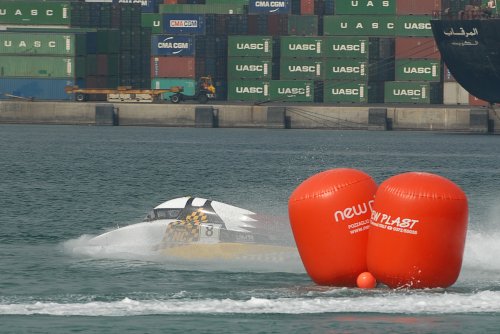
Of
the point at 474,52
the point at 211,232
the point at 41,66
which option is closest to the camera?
the point at 211,232

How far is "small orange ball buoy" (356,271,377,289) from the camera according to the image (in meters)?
23.0

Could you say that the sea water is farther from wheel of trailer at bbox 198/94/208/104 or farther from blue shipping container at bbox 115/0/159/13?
blue shipping container at bbox 115/0/159/13

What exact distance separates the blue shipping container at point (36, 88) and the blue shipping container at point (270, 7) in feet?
65.8

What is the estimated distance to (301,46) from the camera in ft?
420

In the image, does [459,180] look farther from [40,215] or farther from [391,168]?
[40,215]

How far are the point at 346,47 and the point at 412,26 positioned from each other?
7075mm

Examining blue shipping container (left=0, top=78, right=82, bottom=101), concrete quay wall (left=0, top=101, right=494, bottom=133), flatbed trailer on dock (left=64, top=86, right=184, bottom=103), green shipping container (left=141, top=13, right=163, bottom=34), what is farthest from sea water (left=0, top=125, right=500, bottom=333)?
green shipping container (left=141, top=13, right=163, bottom=34)

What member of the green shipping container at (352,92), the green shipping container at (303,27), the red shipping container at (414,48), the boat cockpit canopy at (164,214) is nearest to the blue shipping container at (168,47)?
the green shipping container at (303,27)

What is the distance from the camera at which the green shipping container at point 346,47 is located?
127m

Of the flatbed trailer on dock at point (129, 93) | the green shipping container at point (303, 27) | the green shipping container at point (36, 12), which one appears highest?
the green shipping container at point (36, 12)

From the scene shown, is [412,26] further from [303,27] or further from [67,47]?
[67,47]

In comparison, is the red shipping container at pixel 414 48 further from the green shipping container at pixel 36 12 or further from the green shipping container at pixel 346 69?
the green shipping container at pixel 36 12

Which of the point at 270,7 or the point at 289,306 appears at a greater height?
the point at 270,7

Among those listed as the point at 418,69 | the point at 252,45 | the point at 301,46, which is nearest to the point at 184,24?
the point at 252,45
